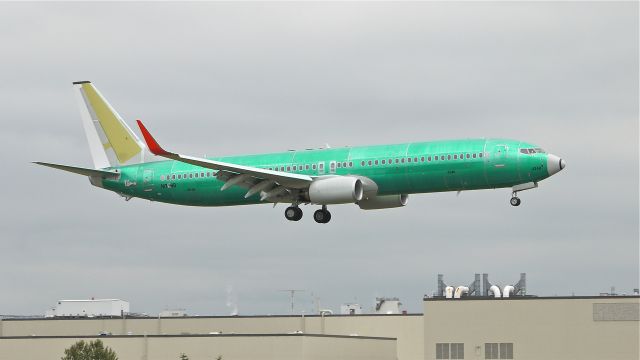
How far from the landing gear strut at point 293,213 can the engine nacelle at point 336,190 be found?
615 cm

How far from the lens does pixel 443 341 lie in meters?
129

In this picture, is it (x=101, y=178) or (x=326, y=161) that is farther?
(x=101, y=178)

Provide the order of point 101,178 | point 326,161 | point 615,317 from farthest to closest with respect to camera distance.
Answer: point 615,317, point 101,178, point 326,161

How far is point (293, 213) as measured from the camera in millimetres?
104312

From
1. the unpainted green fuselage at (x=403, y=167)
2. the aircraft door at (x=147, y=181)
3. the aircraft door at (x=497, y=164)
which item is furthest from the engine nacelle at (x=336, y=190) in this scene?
the aircraft door at (x=147, y=181)

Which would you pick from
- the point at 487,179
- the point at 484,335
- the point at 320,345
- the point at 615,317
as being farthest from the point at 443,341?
the point at 487,179

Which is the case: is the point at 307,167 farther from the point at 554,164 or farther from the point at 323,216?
the point at 554,164

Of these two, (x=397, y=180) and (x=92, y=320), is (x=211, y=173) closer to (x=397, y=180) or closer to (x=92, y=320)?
(x=397, y=180)

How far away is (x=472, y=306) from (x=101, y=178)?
3678 centimetres

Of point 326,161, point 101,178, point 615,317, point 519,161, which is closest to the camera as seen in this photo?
point 519,161

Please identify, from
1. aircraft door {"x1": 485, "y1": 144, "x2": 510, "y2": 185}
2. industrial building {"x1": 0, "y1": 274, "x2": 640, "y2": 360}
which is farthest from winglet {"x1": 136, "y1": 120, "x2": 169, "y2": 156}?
industrial building {"x1": 0, "y1": 274, "x2": 640, "y2": 360}

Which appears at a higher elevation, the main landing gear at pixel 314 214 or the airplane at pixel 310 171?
the airplane at pixel 310 171

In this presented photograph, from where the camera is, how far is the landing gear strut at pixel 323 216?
10350 centimetres

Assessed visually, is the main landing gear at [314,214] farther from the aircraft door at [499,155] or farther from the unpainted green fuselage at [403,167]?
the aircraft door at [499,155]
